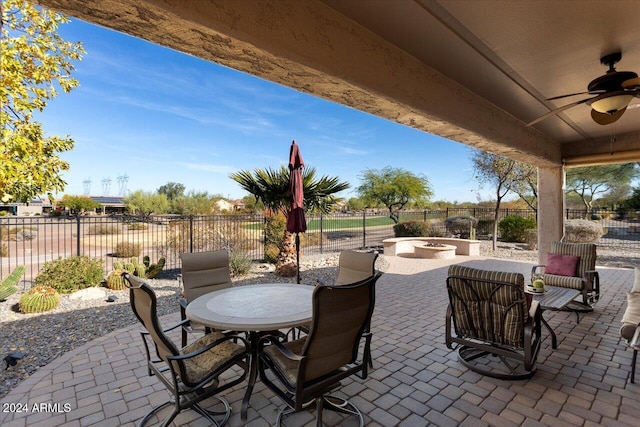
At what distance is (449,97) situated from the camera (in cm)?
355

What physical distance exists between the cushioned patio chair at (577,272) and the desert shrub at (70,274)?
327 inches

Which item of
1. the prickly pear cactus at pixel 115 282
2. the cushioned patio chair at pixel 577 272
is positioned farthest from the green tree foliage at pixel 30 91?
the cushioned patio chair at pixel 577 272

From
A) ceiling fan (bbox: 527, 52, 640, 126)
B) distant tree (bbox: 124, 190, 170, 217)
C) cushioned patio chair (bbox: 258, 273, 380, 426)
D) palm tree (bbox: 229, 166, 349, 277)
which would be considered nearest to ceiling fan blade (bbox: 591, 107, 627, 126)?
ceiling fan (bbox: 527, 52, 640, 126)

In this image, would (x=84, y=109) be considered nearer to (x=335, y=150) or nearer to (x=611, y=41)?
(x=611, y=41)

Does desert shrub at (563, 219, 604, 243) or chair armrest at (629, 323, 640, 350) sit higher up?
desert shrub at (563, 219, 604, 243)

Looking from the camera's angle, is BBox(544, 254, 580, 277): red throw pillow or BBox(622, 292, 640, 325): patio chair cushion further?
BBox(544, 254, 580, 277): red throw pillow

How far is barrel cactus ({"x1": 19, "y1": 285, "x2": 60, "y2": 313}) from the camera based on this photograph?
462 centimetres

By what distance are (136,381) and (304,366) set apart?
1.96 m

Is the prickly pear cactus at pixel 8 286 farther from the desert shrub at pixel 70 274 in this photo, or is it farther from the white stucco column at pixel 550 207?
the white stucco column at pixel 550 207

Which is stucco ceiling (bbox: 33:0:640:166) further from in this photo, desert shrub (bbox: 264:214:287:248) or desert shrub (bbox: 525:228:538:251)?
desert shrub (bbox: 525:228:538:251)

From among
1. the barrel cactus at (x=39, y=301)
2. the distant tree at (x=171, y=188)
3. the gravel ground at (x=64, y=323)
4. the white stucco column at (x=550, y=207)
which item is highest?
the distant tree at (x=171, y=188)

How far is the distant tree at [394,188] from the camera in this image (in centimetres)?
1806

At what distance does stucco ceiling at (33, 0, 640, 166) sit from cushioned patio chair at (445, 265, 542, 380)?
1813 millimetres

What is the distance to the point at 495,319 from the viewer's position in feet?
9.36
